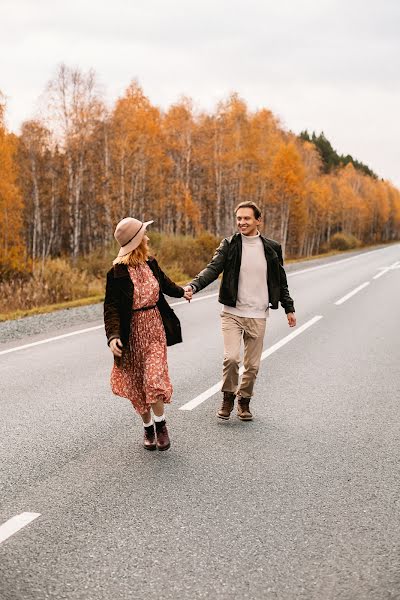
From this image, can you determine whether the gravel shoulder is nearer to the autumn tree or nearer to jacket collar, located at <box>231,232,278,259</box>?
jacket collar, located at <box>231,232,278,259</box>

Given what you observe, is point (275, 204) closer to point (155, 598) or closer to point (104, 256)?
point (104, 256)

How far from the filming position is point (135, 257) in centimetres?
461

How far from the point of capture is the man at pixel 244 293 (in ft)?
18.3

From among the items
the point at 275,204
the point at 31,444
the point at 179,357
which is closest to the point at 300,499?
the point at 31,444

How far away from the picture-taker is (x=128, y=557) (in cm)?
310

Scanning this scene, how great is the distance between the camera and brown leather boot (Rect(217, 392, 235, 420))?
5.62 meters

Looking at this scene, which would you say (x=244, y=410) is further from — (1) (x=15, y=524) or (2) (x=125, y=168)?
(2) (x=125, y=168)

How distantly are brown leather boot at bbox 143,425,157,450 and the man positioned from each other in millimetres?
946

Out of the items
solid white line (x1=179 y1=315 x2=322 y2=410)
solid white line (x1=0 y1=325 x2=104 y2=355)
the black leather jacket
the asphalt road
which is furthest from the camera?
solid white line (x1=0 y1=325 x2=104 y2=355)

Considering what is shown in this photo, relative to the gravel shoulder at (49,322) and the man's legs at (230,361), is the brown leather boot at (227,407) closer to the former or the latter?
the man's legs at (230,361)

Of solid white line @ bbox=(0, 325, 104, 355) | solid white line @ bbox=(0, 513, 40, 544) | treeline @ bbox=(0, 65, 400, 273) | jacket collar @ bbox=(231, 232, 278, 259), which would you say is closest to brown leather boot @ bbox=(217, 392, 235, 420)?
jacket collar @ bbox=(231, 232, 278, 259)

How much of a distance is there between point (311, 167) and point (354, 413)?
2717 inches

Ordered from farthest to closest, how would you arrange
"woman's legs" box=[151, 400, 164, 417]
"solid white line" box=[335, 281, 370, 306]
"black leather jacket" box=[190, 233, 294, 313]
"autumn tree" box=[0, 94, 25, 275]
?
"autumn tree" box=[0, 94, 25, 275] < "solid white line" box=[335, 281, 370, 306] < "black leather jacket" box=[190, 233, 294, 313] < "woman's legs" box=[151, 400, 164, 417]

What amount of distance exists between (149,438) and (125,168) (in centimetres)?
3751
